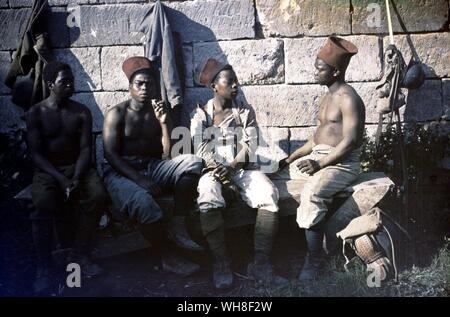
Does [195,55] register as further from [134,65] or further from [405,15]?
[405,15]

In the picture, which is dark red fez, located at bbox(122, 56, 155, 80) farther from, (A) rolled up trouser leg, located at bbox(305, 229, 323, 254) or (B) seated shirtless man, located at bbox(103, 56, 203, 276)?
(A) rolled up trouser leg, located at bbox(305, 229, 323, 254)

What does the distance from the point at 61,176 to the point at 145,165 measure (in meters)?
0.70

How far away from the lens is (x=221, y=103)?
17.0ft

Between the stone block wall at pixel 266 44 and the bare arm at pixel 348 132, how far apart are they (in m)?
0.80

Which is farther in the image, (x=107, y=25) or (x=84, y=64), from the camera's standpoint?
(x=84, y=64)

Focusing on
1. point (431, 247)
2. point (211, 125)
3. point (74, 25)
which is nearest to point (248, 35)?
point (211, 125)

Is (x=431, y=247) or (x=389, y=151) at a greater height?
(x=389, y=151)

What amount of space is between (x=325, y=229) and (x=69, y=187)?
2.09m

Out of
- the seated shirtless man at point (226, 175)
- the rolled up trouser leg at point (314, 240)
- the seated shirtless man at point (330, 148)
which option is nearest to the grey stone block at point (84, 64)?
the seated shirtless man at point (226, 175)

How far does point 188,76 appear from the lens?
5.85 metres

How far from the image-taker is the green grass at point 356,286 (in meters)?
4.45

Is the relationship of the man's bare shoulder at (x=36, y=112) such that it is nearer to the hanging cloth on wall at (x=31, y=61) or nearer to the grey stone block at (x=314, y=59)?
the hanging cloth on wall at (x=31, y=61)

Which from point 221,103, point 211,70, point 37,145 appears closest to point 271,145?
point 221,103
